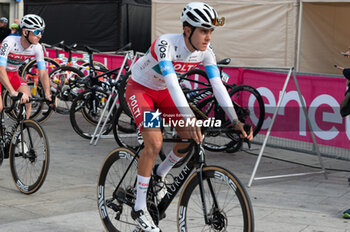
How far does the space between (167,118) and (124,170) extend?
634 mm

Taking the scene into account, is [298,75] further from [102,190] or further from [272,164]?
[102,190]

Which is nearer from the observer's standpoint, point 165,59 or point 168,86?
point 168,86

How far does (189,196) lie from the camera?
5.14 meters

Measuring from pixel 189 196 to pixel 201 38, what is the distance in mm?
1248

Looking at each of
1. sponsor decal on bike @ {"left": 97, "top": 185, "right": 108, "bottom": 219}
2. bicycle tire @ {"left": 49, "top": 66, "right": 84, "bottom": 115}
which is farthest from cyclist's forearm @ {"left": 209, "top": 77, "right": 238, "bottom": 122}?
bicycle tire @ {"left": 49, "top": 66, "right": 84, "bottom": 115}

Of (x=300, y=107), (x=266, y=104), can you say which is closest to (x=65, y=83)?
(x=266, y=104)

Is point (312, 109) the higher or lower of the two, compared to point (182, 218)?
lower

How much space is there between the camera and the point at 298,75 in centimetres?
950

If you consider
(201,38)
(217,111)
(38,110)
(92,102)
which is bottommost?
(38,110)

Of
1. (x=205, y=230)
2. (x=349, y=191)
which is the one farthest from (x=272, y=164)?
(x=205, y=230)

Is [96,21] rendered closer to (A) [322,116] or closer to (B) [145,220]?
(A) [322,116]

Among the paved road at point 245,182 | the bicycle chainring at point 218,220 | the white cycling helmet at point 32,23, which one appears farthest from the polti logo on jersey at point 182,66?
the white cycling helmet at point 32,23

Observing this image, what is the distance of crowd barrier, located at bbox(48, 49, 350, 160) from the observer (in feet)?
29.4

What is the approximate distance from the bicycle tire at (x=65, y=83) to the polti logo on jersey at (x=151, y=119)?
26.7 feet
